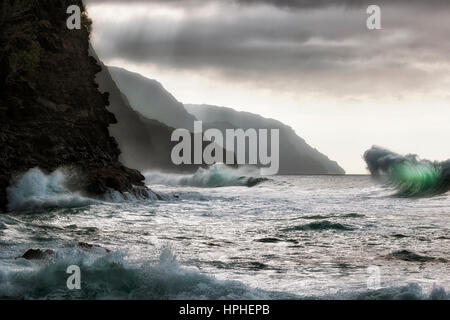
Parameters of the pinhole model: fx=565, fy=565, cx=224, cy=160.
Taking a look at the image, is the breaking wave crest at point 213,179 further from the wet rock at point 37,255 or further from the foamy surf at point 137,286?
the foamy surf at point 137,286

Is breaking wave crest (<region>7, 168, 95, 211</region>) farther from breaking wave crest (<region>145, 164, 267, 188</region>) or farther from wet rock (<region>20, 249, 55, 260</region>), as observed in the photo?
breaking wave crest (<region>145, 164, 267, 188</region>)

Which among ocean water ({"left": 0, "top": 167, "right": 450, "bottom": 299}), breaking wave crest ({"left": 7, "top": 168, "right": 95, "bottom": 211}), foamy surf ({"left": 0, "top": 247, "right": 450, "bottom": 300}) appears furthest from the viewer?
breaking wave crest ({"left": 7, "top": 168, "right": 95, "bottom": 211})

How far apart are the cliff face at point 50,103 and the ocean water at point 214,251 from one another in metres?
1.70

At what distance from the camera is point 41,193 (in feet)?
80.7

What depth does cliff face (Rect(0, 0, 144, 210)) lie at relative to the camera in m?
27.8

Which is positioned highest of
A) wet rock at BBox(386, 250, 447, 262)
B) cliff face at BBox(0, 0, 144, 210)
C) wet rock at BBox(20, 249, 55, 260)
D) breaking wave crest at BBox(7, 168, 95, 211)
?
cliff face at BBox(0, 0, 144, 210)

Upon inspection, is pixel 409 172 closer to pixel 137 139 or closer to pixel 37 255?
pixel 37 255

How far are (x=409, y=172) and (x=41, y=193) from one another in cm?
3046

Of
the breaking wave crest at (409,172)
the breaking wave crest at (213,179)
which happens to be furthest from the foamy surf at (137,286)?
the breaking wave crest at (213,179)

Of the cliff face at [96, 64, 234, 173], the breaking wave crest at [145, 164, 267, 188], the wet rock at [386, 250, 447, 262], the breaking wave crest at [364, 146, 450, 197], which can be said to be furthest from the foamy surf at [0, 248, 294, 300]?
the cliff face at [96, 64, 234, 173]

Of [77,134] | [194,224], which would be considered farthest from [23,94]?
[194,224]

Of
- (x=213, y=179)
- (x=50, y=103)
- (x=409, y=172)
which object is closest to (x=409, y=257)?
(x=50, y=103)

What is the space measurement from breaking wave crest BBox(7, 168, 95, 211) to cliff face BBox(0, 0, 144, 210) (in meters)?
0.43
